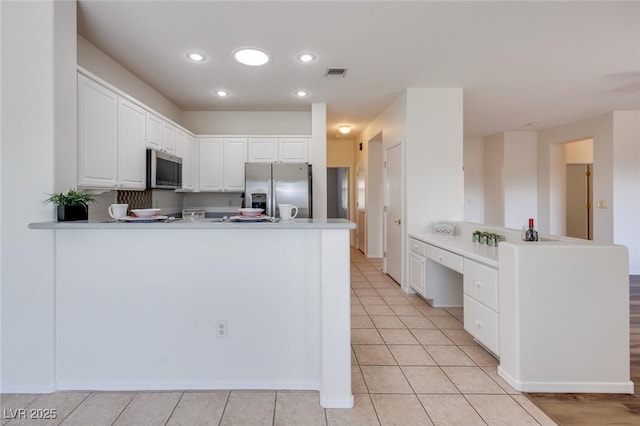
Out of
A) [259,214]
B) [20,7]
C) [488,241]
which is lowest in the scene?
[488,241]

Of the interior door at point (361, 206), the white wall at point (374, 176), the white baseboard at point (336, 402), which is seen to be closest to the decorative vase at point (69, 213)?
the white baseboard at point (336, 402)

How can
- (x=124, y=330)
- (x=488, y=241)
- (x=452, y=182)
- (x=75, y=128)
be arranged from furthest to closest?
1. (x=452, y=182)
2. (x=488, y=241)
3. (x=75, y=128)
4. (x=124, y=330)

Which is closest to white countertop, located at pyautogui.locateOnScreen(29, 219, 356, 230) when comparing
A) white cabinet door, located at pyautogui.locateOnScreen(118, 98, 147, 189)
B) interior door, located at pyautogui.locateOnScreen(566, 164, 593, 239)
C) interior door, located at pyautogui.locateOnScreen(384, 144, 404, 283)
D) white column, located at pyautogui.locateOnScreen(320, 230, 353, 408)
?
white column, located at pyautogui.locateOnScreen(320, 230, 353, 408)

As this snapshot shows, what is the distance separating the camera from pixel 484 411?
1.87 metres

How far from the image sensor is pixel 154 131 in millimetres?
3420

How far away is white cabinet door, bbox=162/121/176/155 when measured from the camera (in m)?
3.69

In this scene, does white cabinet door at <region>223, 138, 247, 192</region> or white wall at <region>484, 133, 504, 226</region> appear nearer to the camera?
white cabinet door at <region>223, 138, 247, 192</region>

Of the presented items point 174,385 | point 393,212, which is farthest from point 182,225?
point 393,212

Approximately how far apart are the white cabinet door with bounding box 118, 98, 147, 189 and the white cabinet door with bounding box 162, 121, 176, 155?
1.67 ft

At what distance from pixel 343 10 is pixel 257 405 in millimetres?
2753

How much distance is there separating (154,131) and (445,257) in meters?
3.25

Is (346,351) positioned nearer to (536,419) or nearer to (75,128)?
(536,419)

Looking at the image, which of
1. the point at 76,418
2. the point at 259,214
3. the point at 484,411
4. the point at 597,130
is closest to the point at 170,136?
the point at 259,214

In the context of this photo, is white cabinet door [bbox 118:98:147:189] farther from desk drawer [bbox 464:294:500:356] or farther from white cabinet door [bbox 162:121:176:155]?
desk drawer [bbox 464:294:500:356]
